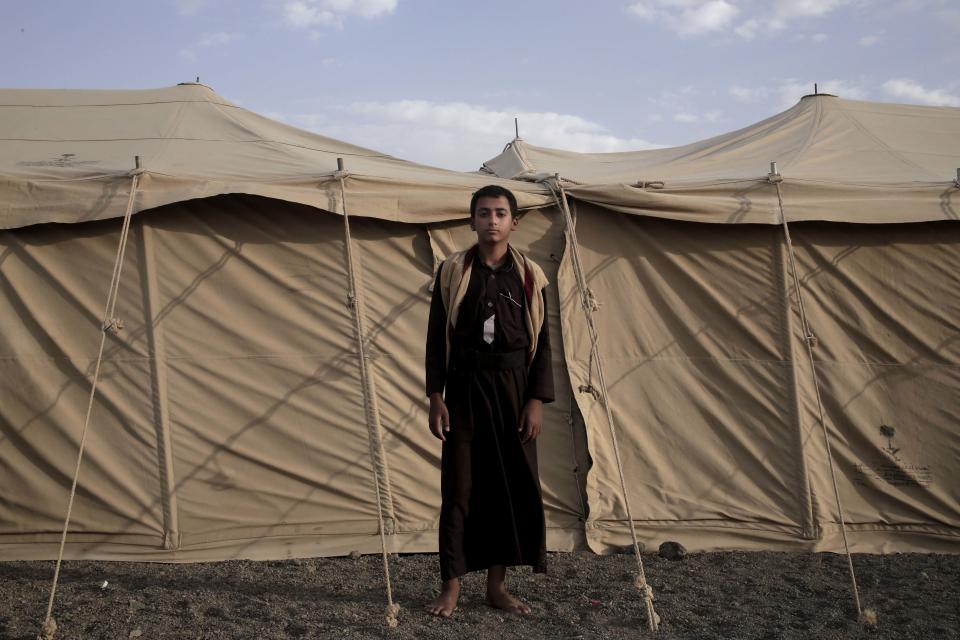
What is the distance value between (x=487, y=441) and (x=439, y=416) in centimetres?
22

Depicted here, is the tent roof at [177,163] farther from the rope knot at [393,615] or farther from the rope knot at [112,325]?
the rope knot at [393,615]

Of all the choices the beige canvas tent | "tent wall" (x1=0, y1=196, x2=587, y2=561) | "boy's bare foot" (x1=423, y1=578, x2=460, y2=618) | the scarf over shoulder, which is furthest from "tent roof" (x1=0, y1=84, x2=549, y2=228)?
"boy's bare foot" (x1=423, y1=578, x2=460, y2=618)

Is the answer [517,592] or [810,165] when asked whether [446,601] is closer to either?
[517,592]

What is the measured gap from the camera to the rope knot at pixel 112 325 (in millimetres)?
4393

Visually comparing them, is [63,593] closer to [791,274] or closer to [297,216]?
[297,216]

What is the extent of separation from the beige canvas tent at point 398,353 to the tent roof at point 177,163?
0.02m

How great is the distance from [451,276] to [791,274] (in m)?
2.06

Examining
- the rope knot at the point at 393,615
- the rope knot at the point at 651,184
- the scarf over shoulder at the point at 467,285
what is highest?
the rope knot at the point at 651,184

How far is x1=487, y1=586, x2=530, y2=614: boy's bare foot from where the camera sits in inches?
154

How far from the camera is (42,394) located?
4684 millimetres

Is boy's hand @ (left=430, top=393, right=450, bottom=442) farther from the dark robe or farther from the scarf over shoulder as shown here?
the scarf over shoulder

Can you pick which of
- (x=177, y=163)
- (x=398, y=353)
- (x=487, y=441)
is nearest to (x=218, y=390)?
(x=398, y=353)

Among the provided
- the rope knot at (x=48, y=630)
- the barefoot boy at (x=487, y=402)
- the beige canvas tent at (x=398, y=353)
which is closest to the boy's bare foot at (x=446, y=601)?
the barefoot boy at (x=487, y=402)

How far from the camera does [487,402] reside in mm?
3863
